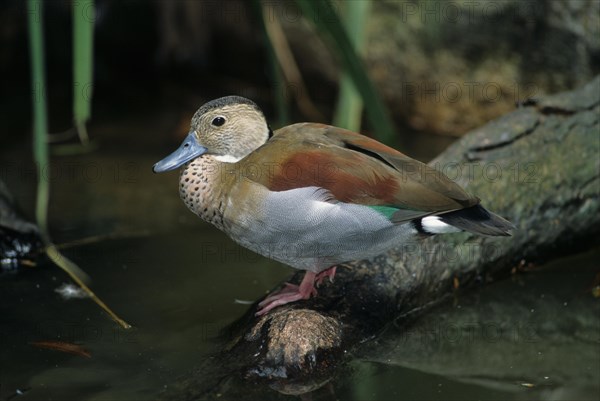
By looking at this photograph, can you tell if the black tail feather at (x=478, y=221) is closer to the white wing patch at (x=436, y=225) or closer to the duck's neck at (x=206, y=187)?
the white wing patch at (x=436, y=225)

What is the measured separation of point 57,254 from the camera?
424 cm

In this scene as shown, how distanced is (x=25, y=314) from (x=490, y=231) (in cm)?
196

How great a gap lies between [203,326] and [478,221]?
47.5 inches

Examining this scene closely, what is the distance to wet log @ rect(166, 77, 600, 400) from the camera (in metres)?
3.07

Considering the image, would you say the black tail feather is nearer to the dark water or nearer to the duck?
the duck

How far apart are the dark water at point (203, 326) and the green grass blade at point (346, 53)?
0.88 m

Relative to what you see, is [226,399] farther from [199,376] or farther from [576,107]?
[576,107]

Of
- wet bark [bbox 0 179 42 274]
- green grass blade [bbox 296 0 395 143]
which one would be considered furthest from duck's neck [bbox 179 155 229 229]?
wet bark [bbox 0 179 42 274]

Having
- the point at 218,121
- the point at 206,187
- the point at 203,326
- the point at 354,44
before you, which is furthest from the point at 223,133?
the point at 203,326

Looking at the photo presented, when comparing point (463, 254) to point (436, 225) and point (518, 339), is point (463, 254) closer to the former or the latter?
point (518, 339)

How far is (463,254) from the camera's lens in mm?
3840

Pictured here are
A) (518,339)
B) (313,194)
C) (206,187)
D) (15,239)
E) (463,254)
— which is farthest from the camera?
(15,239)

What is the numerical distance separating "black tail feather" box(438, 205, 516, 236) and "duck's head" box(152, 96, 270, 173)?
0.80m

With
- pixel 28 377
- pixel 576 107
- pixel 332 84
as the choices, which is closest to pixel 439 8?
pixel 332 84
